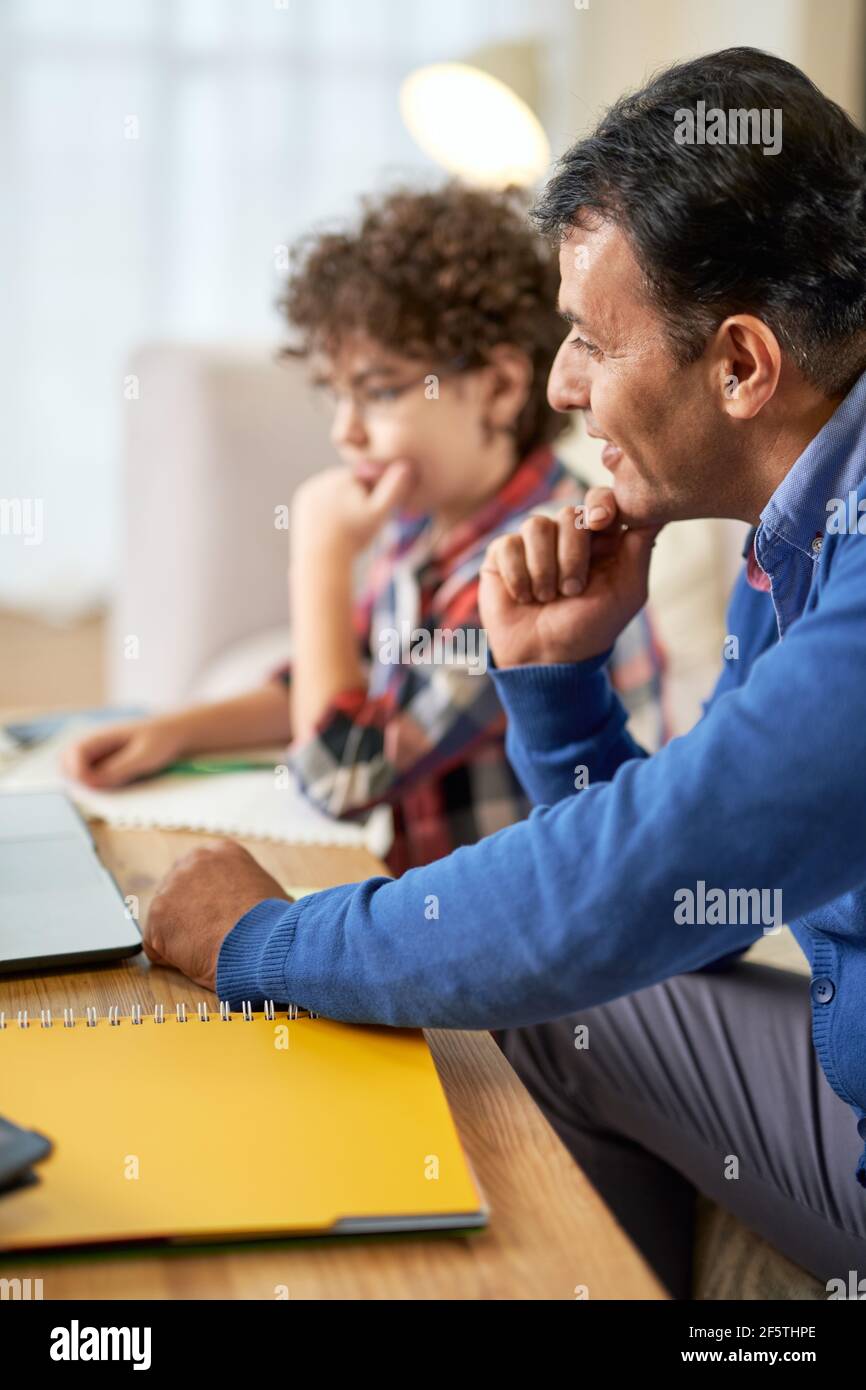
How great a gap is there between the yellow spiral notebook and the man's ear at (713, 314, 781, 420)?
40 centimetres

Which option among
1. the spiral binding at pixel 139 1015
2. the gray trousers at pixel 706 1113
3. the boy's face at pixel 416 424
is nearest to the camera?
the spiral binding at pixel 139 1015

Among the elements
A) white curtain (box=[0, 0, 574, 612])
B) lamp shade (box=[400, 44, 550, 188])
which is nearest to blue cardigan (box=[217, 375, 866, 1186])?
lamp shade (box=[400, 44, 550, 188])

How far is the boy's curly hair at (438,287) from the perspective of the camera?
1447 mm

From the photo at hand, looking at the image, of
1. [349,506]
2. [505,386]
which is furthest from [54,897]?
[505,386]

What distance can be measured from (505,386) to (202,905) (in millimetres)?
899

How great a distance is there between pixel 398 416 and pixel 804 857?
3.04ft

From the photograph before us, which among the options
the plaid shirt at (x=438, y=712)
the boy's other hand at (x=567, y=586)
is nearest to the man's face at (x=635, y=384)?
the boy's other hand at (x=567, y=586)

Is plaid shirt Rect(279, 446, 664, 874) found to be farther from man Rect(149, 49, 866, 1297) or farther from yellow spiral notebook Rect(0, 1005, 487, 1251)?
yellow spiral notebook Rect(0, 1005, 487, 1251)

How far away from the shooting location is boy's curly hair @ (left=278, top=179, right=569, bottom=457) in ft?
4.75

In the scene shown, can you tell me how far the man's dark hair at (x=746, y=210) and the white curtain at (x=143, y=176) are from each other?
208 centimetres

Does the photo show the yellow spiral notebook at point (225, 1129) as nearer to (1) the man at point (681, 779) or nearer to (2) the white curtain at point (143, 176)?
(1) the man at point (681, 779)

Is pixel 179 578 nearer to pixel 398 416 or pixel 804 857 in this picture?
pixel 398 416

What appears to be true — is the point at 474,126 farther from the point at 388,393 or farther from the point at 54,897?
the point at 54,897

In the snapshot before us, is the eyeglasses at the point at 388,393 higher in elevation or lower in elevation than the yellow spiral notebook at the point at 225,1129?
higher
